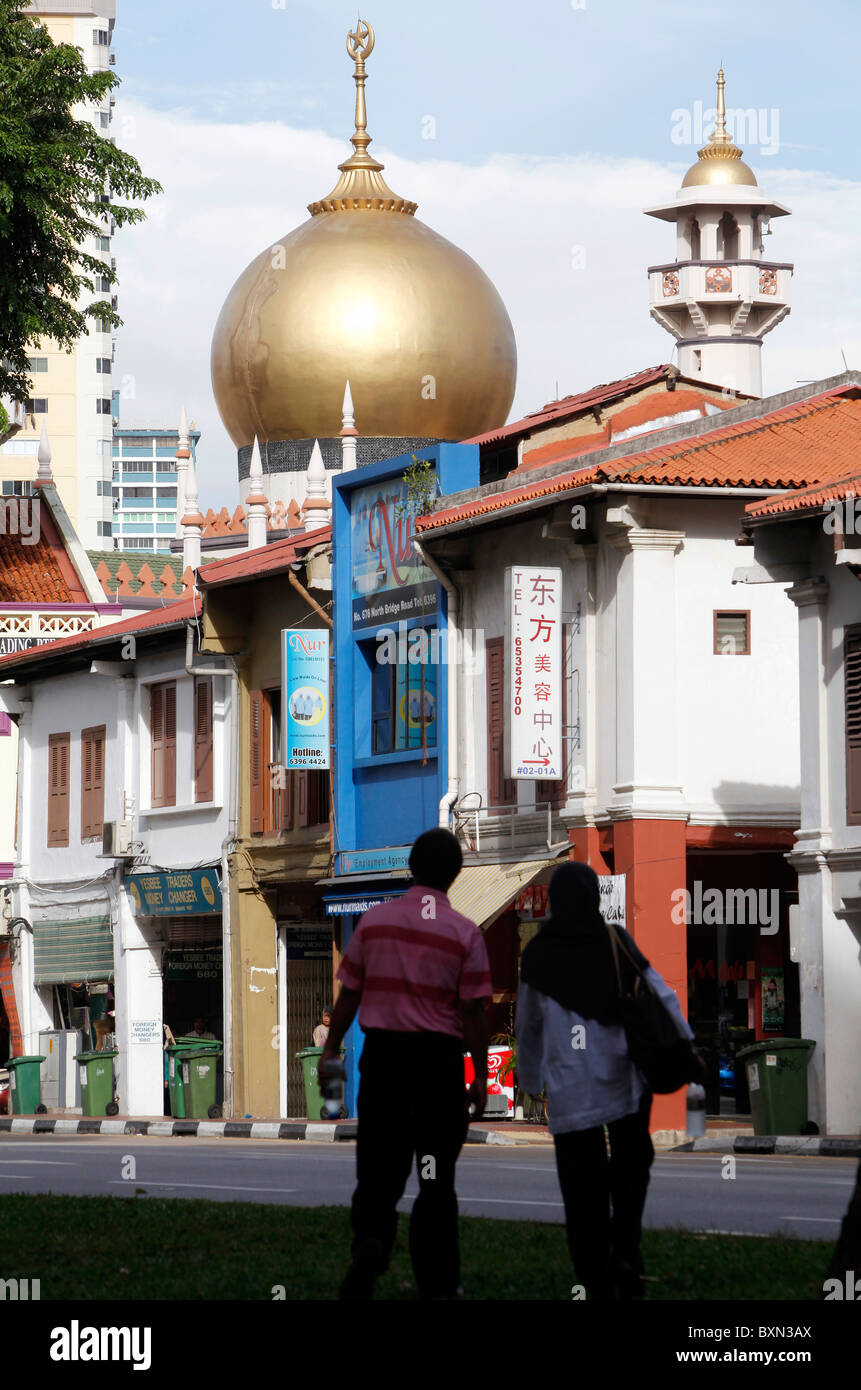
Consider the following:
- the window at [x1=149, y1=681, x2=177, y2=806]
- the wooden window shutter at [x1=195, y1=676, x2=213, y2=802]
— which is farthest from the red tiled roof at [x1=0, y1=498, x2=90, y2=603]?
the wooden window shutter at [x1=195, y1=676, x2=213, y2=802]

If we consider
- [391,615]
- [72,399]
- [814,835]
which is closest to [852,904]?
[814,835]

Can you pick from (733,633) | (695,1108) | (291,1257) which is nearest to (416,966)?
(695,1108)

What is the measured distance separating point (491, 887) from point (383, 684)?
4.99 metres

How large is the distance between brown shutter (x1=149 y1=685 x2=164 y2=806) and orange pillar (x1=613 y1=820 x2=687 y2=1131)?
13029 mm

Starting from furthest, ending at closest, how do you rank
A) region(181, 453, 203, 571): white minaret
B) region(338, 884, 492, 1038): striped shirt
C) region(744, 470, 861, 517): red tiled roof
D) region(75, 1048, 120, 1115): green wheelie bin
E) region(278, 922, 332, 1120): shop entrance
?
region(181, 453, 203, 571): white minaret, region(75, 1048, 120, 1115): green wheelie bin, region(278, 922, 332, 1120): shop entrance, region(744, 470, 861, 517): red tiled roof, region(338, 884, 492, 1038): striped shirt

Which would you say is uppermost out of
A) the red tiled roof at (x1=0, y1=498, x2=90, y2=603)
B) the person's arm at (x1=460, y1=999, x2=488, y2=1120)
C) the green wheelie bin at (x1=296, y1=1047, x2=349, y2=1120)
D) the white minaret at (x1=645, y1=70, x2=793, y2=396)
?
the white minaret at (x1=645, y1=70, x2=793, y2=396)

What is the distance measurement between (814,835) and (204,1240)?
14712mm

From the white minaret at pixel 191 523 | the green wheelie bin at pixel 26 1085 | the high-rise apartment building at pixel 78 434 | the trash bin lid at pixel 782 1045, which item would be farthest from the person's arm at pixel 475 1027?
the high-rise apartment building at pixel 78 434

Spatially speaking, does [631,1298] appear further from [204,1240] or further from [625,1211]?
[204,1240]

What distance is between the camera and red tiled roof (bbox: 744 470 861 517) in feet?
82.3

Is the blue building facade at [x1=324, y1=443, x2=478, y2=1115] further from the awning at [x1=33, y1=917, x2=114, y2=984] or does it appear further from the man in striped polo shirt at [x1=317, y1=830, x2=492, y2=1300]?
the man in striped polo shirt at [x1=317, y1=830, x2=492, y2=1300]

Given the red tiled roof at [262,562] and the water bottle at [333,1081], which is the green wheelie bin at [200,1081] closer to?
the red tiled roof at [262,562]

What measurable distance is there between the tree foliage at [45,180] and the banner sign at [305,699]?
1021cm

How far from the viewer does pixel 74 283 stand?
24500 mm
